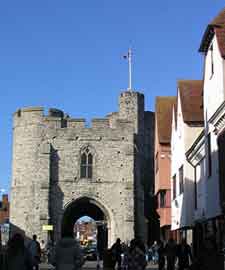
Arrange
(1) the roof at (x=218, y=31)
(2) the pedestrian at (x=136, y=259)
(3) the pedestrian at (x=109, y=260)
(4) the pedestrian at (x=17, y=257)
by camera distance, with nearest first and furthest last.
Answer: (4) the pedestrian at (x=17, y=257) < (2) the pedestrian at (x=136, y=259) < (3) the pedestrian at (x=109, y=260) < (1) the roof at (x=218, y=31)

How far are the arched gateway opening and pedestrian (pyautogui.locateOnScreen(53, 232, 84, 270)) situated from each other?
122 feet

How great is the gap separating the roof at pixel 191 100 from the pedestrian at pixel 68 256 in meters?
19.5

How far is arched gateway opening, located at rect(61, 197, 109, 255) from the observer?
168ft

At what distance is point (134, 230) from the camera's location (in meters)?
50.4

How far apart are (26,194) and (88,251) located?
7.50 metres

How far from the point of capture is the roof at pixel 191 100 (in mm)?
31219

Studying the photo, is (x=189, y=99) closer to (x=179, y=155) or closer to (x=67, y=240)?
(x=179, y=155)

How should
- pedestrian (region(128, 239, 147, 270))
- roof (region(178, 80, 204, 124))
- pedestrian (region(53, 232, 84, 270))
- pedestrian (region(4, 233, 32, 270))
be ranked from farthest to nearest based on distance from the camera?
roof (region(178, 80, 204, 124))
pedestrian (region(128, 239, 147, 270))
pedestrian (region(53, 232, 84, 270))
pedestrian (region(4, 233, 32, 270))

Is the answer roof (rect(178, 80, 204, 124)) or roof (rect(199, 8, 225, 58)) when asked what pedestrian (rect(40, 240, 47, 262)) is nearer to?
roof (rect(178, 80, 204, 124))

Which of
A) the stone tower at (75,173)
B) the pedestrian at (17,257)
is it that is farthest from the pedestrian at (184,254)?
the stone tower at (75,173)

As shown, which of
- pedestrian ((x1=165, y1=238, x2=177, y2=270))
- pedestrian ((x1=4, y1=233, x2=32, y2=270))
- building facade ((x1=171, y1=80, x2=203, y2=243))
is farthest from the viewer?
building facade ((x1=171, y1=80, x2=203, y2=243))

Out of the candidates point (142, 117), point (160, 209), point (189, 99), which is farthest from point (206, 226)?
point (142, 117)

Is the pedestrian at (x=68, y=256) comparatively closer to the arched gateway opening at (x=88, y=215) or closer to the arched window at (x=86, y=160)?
the arched gateway opening at (x=88, y=215)

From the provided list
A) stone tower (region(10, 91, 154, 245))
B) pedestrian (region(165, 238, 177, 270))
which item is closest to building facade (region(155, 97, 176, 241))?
stone tower (region(10, 91, 154, 245))
